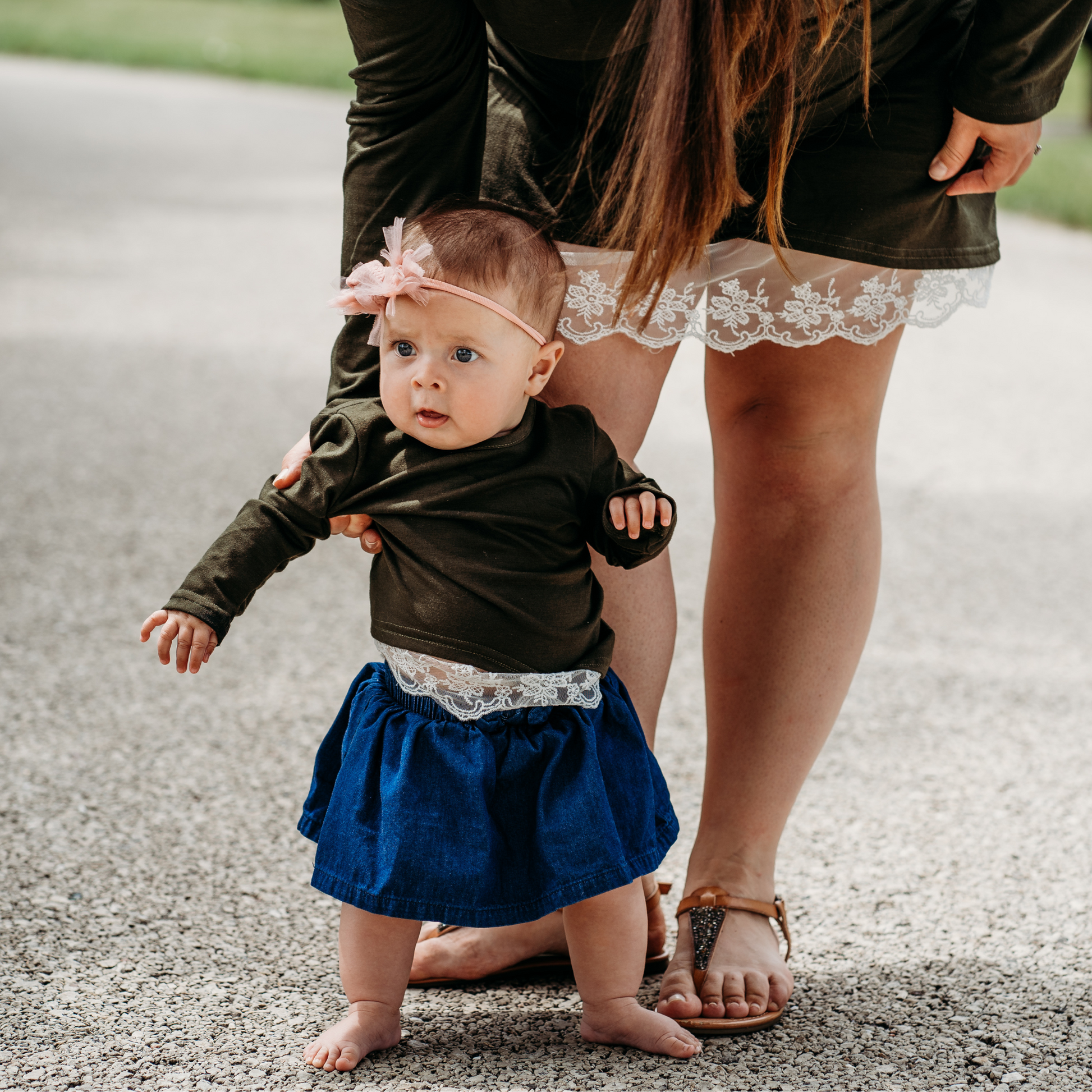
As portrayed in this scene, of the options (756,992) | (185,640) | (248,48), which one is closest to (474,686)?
(185,640)

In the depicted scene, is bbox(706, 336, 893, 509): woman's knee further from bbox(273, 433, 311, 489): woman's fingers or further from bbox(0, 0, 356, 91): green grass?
bbox(0, 0, 356, 91): green grass

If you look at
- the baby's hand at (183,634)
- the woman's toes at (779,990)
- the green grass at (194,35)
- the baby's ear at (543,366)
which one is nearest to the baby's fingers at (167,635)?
the baby's hand at (183,634)

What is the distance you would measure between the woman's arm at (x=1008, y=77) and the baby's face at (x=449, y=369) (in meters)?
0.55

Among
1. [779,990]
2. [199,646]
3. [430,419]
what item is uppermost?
[430,419]

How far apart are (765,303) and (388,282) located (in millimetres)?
478

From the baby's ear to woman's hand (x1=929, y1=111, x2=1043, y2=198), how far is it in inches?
18.8

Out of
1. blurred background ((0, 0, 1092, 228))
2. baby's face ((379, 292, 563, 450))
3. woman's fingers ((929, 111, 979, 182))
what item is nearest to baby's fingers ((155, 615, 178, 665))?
baby's face ((379, 292, 563, 450))

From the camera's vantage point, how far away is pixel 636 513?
1.38 meters

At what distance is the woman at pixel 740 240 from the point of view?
1337 millimetres

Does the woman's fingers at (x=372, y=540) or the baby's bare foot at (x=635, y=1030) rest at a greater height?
the woman's fingers at (x=372, y=540)

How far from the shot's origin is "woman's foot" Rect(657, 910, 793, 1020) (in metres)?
1.54

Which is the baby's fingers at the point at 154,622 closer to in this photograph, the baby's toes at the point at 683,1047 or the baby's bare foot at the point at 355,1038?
the baby's bare foot at the point at 355,1038

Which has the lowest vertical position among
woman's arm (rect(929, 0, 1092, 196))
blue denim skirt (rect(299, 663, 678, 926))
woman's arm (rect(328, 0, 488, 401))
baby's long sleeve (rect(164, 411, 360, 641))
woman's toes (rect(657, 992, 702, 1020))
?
woman's toes (rect(657, 992, 702, 1020))

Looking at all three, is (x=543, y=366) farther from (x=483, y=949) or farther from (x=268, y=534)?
(x=483, y=949)
